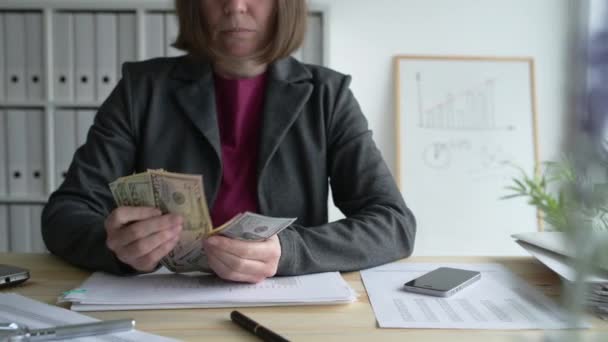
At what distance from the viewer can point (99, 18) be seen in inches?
85.1

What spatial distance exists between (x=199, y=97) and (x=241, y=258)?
0.55 meters

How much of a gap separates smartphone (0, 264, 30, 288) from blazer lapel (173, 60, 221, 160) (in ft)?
1.45

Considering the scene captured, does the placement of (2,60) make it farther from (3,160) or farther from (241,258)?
(241,258)

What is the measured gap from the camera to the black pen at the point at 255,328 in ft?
1.81

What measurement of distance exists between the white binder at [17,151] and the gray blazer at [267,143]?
121cm

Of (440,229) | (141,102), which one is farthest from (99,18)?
(440,229)

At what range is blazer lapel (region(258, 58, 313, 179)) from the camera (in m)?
1.14

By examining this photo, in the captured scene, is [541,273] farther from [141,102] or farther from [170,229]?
[141,102]

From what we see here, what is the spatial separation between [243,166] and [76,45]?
4.41ft

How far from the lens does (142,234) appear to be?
2.36 ft

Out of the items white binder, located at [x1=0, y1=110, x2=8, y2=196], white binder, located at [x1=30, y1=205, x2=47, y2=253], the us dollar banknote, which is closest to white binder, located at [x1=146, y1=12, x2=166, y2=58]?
white binder, located at [x1=0, y1=110, x2=8, y2=196]

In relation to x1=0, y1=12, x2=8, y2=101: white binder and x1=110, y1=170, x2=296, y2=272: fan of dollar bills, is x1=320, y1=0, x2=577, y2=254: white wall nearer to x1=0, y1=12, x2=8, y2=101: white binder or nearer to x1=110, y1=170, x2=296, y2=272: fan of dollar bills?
x1=0, y1=12, x2=8, y2=101: white binder

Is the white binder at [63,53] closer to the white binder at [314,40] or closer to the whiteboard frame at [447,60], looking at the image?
the white binder at [314,40]

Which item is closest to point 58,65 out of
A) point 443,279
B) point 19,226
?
point 19,226
